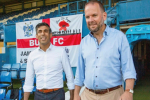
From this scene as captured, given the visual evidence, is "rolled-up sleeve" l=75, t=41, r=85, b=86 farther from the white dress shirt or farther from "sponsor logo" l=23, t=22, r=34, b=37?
"sponsor logo" l=23, t=22, r=34, b=37

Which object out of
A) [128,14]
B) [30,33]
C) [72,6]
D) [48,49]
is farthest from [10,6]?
[48,49]

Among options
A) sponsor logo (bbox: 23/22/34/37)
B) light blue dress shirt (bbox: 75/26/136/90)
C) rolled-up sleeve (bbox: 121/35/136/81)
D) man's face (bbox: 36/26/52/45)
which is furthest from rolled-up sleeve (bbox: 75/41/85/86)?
sponsor logo (bbox: 23/22/34/37)

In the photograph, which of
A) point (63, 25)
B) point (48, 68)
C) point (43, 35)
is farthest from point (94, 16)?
point (63, 25)

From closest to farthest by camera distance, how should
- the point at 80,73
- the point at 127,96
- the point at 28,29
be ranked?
the point at 127,96 → the point at 80,73 → the point at 28,29

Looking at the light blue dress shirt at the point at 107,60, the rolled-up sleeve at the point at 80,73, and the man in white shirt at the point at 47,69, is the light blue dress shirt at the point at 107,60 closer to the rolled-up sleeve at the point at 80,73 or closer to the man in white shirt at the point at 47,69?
the rolled-up sleeve at the point at 80,73

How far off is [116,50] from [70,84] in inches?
39.6

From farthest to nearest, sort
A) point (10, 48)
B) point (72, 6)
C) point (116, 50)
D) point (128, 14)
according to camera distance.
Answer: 1. point (72, 6)
2. point (10, 48)
3. point (128, 14)
4. point (116, 50)

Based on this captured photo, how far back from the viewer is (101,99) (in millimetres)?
1638

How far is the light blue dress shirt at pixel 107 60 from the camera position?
150cm

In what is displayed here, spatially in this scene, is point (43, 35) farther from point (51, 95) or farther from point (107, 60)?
point (107, 60)

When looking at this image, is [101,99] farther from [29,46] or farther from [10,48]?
[10,48]

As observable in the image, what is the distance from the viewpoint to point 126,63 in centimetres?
150

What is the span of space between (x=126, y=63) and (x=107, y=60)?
172 millimetres

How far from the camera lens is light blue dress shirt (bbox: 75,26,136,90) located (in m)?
1.50
